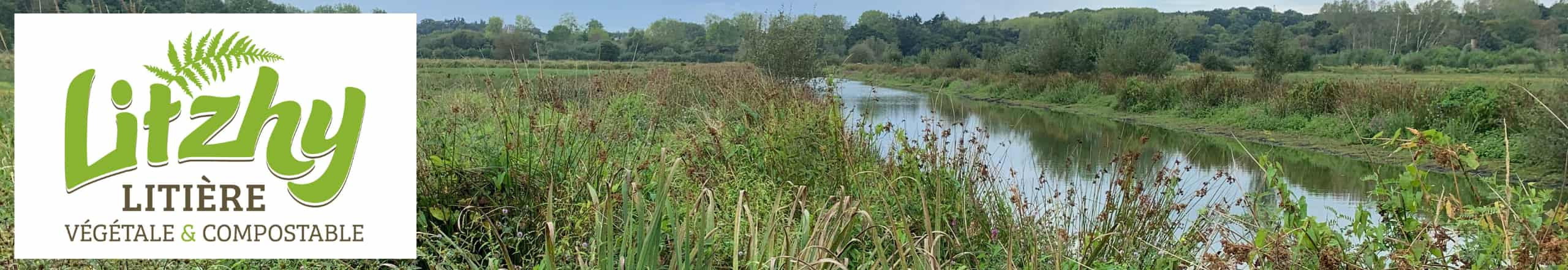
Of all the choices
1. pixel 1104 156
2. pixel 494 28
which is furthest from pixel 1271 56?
pixel 494 28

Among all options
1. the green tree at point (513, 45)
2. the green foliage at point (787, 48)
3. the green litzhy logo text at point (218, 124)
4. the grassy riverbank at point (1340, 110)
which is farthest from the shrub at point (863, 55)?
the green litzhy logo text at point (218, 124)

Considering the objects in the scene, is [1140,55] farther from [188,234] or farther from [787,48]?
[188,234]

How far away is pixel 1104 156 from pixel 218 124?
24.1 feet

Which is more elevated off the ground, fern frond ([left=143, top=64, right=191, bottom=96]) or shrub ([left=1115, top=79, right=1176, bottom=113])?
fern frond ([left=143, top=64, right=191, bottom=96])

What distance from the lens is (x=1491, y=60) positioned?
42.2m

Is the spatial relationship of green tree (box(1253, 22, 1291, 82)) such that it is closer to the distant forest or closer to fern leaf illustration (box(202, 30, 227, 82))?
the distant forest

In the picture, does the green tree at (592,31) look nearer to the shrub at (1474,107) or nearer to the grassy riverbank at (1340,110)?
the grassy riverbank at (1340,110)

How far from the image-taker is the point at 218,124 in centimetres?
254

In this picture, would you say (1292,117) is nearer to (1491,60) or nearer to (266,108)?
(266,108)

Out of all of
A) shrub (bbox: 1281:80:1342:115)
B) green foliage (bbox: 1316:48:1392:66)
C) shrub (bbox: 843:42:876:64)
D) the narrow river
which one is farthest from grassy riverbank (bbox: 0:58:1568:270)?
green foliage (bbox: 1316:48:1392:66)

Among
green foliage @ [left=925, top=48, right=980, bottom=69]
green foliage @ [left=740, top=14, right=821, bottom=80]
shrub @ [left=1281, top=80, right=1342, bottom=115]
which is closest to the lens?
shrub @ [left=1281, top=80, right=1342, bottom=115]

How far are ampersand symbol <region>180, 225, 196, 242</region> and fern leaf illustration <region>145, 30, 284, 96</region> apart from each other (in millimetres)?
334

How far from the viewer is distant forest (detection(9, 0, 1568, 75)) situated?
7.05m

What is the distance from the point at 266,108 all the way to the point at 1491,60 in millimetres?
49320
